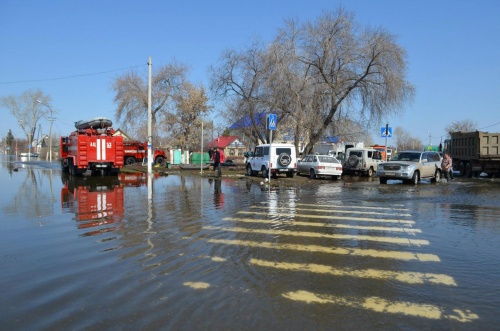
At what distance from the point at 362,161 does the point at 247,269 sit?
25487 mm

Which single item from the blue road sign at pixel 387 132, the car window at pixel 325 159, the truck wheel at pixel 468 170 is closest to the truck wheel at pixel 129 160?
the car window at pixel 325 159

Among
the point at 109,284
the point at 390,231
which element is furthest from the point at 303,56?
the point at 109,284

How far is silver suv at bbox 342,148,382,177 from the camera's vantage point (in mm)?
30031

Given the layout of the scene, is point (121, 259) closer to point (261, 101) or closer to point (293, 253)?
point (293, 253)

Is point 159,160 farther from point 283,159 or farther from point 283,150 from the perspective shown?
point 283,159

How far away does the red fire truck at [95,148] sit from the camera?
24.6 metres

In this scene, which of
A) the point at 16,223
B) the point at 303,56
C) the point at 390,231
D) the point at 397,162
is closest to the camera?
the point at 390,231

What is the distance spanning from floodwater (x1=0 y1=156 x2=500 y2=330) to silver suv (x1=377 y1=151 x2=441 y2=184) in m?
10.5

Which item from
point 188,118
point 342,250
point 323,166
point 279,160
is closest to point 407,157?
point 323,166

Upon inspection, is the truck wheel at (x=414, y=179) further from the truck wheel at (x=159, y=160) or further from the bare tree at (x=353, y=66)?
the truck wheel at (x=159, y=160)

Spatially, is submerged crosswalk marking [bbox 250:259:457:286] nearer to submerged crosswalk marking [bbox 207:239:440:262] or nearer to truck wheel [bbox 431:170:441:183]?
submerged crosswalk marking [bbox 207:239:440:262]

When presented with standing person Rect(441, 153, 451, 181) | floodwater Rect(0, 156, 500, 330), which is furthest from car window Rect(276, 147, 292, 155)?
floodwater Rect(0, 156, 500, 330)

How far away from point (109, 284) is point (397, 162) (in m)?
19.9

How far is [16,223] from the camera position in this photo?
9484 millimetres
